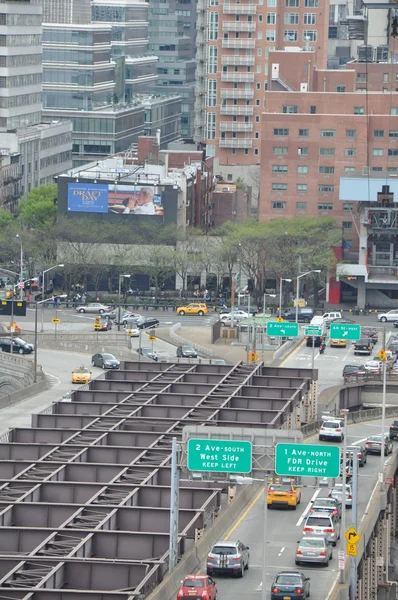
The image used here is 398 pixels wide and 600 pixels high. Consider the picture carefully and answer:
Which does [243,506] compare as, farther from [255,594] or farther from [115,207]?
[115,207]

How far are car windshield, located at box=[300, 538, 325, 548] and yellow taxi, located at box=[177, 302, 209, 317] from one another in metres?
97.0

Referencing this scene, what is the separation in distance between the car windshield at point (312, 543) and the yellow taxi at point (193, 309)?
96978 millimetres

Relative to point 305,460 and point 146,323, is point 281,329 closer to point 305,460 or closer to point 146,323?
point 146,323

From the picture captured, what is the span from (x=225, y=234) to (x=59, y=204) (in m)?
16.9

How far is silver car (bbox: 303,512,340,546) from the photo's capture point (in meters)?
79.3

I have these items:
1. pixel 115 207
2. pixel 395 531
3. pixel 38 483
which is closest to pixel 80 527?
pixel 38 483

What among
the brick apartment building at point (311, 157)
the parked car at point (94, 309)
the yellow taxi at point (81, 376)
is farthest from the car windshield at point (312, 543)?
the brick apartment building at point (311, 157)

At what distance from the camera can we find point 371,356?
149 meters

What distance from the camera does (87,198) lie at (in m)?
191

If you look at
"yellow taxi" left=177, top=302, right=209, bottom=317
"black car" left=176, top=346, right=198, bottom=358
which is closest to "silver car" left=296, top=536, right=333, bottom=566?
"black car" left=176, top=346, right=198, bottom=358

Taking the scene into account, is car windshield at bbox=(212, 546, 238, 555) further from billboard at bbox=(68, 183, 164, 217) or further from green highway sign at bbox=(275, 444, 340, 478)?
billboard at bbox=(68, 183, 164, 217)

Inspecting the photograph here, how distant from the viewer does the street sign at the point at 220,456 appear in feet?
243

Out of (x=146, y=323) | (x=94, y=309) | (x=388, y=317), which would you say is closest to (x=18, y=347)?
(x=146, y=323)

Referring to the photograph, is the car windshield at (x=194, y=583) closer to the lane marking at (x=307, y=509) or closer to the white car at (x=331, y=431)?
the lane marking at (x=307, y=509)
